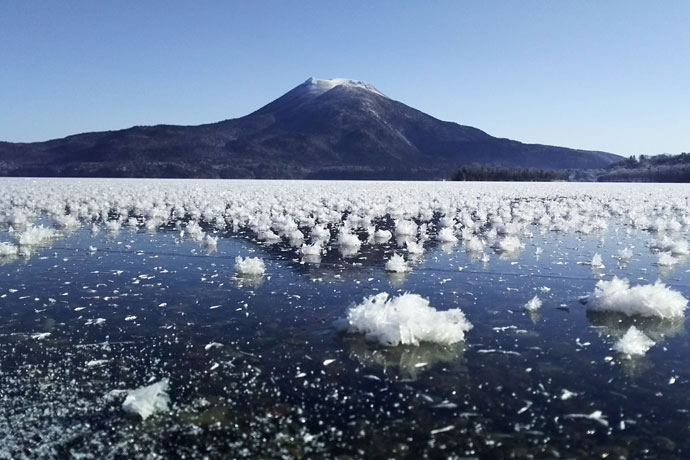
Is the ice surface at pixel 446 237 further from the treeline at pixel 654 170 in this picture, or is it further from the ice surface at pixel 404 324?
the treeline at pixel 654 170

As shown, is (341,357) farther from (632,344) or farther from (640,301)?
(640,301)

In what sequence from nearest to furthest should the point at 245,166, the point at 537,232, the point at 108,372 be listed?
the point at 108,372 < the point at 537,232 < the point at 245,166

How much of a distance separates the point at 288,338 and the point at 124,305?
3.10m

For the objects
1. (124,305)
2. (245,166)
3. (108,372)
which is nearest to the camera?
(108,372)

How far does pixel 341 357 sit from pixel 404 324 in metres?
0.92

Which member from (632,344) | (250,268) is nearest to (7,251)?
(250,268)

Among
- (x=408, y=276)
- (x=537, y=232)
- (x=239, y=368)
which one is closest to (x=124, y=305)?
(x=239, y=368)

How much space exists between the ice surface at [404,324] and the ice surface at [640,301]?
2.45 m

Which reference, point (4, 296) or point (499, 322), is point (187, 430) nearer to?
point (499, 322)

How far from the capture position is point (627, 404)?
15.8 ft

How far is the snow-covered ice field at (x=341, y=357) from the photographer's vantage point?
4234mm

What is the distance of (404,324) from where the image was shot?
6410 mm

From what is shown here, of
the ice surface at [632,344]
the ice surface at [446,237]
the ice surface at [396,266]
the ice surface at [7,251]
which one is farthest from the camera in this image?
the ice surface at [446,237]

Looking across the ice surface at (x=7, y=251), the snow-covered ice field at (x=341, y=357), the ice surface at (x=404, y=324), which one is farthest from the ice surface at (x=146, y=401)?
the ice surface at (x=7, y=251)
